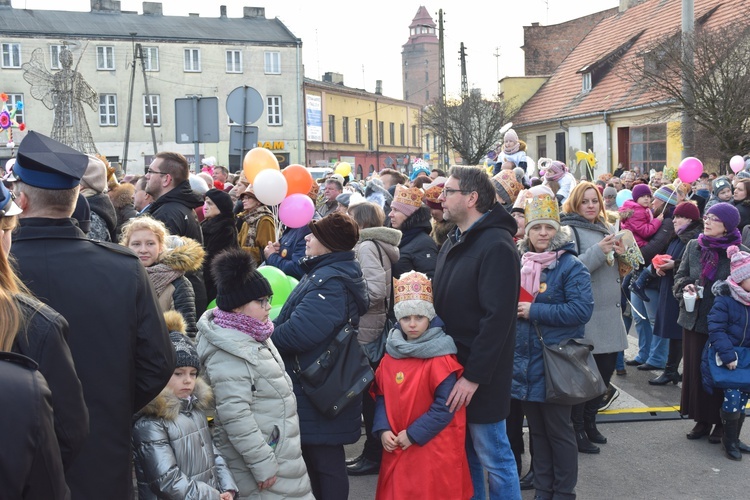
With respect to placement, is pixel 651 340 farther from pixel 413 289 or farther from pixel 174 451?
pixel 174 451

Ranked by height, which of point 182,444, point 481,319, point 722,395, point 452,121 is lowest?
point 722,395

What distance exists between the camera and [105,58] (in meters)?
46.8

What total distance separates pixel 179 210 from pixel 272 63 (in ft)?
153

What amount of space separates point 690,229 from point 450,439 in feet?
14.1

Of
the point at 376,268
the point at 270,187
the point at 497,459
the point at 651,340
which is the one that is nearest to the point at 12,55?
the point at 270,187

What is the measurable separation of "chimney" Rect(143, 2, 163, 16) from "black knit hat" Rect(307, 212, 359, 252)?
5024cm

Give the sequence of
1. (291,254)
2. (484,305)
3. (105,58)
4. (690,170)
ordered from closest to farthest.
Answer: (484,305) → (291,254) → (690,170) → (105,58)

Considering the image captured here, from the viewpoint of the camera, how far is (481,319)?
4.33 m

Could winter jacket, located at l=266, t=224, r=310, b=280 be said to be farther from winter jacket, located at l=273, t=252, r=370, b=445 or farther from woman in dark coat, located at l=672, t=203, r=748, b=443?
woman in dark coat, located at l=672, t=203, r=748, b=443

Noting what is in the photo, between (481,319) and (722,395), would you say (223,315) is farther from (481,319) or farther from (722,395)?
(722,395)

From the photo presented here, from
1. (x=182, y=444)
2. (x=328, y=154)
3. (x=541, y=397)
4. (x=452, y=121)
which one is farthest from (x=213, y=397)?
(x=328, y=154)

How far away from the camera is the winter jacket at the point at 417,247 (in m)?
6.09

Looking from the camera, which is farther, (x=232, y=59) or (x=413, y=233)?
(x=232, y=59)

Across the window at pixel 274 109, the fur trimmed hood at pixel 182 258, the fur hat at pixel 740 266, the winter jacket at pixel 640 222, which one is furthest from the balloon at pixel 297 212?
the window at pixel 274 109
